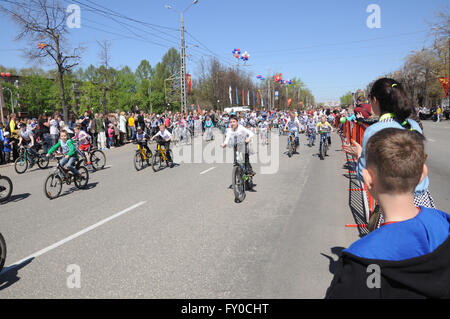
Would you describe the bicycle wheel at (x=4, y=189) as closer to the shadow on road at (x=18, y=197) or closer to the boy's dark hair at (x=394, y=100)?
the shadow on road at (x=18, y=197)

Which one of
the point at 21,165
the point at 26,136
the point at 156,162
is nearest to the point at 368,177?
the point at 156,162

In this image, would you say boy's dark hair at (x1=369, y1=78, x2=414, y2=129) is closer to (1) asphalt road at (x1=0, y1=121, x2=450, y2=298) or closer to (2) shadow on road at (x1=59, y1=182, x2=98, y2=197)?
(1) asphalt road at (x1=0, y1=121, x2=450, y2=298)

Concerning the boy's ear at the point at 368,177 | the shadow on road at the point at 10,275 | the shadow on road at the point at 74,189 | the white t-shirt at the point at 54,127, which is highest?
the white t-shirt at the point at 54,127

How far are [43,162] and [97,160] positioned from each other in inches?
126

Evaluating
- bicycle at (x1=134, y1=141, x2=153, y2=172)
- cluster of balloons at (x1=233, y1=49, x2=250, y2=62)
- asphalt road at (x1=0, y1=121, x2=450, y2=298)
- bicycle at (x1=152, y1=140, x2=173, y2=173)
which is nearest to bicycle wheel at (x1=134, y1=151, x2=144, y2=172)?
bicycle at (x1=134, y1=141, x2=153, y2=172)

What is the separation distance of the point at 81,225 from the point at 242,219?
9.37 feet

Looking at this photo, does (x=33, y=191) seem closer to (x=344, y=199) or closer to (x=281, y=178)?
(x=281, y=178)

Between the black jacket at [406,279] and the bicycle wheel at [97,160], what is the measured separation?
12246mm

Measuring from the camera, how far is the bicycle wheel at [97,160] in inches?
484

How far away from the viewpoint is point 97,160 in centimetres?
1245

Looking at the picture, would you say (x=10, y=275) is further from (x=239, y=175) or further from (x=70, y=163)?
(x=70, y=163)

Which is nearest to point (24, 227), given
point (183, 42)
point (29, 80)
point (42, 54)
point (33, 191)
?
point (33, 191)

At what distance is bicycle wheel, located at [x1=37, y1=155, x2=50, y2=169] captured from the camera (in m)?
13.4

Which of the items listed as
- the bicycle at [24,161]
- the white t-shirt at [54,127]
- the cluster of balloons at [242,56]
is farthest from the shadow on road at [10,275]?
the cluster of balloons at [242,56]
